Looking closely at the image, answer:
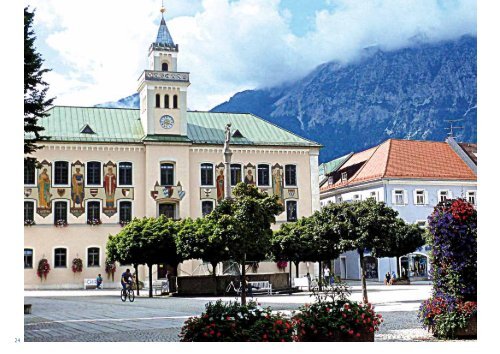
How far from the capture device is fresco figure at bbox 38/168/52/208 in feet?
79.2

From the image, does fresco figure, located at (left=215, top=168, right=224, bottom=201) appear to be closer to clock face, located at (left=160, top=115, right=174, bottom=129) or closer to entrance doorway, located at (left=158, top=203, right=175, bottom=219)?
entrance doorway, located at (left=158, top=203, right=175, bottom=219)

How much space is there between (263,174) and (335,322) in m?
18.8

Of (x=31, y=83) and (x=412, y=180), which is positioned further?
(x=412, y=180)

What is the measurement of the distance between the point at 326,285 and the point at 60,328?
424 centimetres

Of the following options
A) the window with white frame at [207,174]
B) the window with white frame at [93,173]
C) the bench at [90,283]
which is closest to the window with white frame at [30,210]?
the window with white frame at [93,173]

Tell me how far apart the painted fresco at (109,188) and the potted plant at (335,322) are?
1887cm

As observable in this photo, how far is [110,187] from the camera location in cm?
2495

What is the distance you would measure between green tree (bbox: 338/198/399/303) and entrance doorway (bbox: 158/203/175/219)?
1360cm

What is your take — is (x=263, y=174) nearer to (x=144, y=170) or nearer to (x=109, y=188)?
(x=144, y=170)

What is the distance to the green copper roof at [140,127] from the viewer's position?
25.4 meters

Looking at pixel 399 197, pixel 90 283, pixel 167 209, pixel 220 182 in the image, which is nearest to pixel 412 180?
pixel 399 197

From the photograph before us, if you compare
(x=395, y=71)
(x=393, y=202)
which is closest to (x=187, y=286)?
(x=395, y=71)

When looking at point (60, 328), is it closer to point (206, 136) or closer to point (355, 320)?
point (355, 320)
